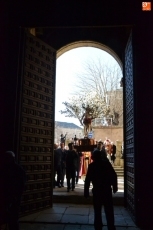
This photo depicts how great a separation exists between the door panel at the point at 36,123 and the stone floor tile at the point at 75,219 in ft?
3.05

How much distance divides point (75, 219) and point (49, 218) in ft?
1.96

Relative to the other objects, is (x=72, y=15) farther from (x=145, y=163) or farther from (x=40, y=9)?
(x=145, y=163)

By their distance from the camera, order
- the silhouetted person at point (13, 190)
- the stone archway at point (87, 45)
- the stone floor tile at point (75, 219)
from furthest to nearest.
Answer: the stone archway at point (87, 45) → the stone floor tile at point (75, 219) → the silhouetted person at point (13, 190)

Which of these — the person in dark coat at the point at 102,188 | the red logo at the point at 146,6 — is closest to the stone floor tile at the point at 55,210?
the person in dark coat at the point at 102,188

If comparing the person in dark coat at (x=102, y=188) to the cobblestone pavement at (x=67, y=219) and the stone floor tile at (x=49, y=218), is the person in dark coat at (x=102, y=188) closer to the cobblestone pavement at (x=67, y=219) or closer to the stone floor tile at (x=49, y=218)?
the cobblestone pavement at (x=67, y=219)

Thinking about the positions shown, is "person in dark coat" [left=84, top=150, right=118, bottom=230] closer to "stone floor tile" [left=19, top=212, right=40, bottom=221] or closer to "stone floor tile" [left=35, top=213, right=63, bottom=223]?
"stone floor tile" [left=35, top=213, right=63, bottom=223]

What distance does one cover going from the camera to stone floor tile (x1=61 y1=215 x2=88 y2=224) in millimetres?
5961

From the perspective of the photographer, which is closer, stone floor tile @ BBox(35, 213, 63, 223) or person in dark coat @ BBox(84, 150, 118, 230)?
person in dark coat @ BBox(84, 150, 118, 230)

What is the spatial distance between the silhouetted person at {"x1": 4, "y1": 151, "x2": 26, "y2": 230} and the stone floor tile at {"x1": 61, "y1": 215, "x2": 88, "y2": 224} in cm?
182

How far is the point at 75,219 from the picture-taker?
614cm

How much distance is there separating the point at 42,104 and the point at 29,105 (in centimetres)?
58

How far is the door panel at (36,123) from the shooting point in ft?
21.4

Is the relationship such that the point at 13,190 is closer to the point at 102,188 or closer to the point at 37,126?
the point at 102,188

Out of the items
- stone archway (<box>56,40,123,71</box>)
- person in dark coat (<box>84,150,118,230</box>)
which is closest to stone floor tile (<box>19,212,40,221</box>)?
person in dark coat (<box>84,150,118,230</box>)
